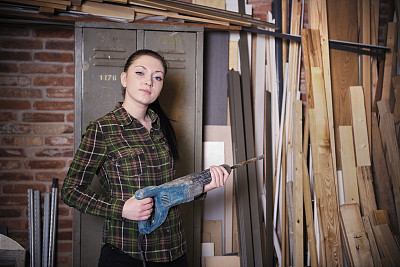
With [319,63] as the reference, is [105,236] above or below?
below

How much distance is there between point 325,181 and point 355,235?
0.39 m

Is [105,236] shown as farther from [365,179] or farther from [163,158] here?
[365,179]

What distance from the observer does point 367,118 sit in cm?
251

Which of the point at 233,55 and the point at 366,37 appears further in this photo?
the point at 233,55

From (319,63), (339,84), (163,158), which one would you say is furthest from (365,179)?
(163,158)

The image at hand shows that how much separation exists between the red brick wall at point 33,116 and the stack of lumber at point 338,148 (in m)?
1.65

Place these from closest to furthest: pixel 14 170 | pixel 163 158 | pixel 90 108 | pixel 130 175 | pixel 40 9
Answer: pixel 130 175
pixel 163 158
pixel 40 9
pixel 90 108
pixel 14 170

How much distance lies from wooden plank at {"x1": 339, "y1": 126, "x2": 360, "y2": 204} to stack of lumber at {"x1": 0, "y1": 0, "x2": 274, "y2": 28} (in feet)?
3.53

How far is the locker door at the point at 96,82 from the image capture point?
2.25 m

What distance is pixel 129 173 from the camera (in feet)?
5.08

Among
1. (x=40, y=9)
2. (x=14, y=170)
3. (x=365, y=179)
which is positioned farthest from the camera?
(x=14, y=170)

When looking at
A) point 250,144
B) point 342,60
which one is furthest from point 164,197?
point 342,60

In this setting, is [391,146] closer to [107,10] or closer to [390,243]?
[390,243]

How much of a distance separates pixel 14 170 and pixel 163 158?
1.55m
